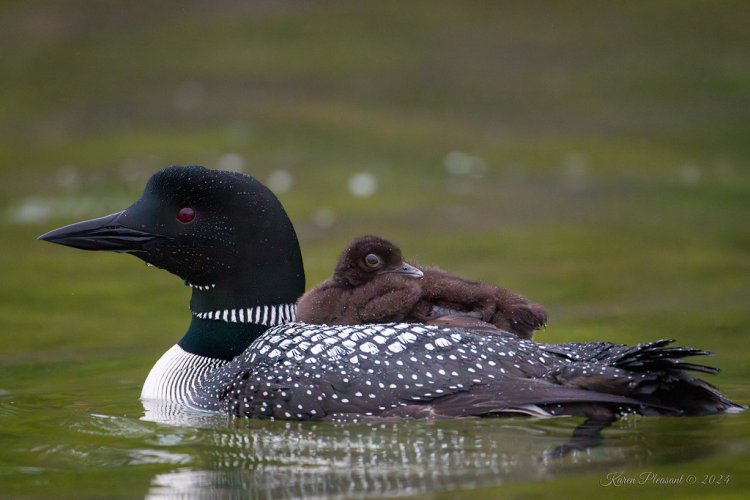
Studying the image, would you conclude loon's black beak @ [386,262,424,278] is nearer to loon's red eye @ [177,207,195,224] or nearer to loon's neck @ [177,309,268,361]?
loon's neck @ [177,309,268,361]

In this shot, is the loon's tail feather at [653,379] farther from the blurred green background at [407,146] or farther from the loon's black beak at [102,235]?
the loon's black beak at [102,235]

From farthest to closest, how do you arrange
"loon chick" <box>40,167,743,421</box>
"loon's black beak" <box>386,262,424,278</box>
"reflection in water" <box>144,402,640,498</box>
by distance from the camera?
"loon's black beak" <box>386,262,424,278</box> < "loon chick" <box>40,167,743,421</box> < "reflection in water" <box>144,402,640,498</box>

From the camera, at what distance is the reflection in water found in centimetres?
442

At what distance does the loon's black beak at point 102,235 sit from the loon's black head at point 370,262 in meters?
0.81

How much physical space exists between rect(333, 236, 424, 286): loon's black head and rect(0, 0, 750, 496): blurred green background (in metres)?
1.40

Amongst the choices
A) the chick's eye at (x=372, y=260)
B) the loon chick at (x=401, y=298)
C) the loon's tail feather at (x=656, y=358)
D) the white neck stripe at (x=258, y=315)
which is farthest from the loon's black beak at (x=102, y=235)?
the loon's tail feather at (x=656, y=358)

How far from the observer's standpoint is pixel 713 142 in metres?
14.1

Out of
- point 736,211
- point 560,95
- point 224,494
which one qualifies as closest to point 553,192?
point 736,211

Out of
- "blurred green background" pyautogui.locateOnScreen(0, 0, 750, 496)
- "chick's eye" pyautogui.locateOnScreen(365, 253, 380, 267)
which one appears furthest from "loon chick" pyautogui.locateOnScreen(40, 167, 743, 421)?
"blurred green background" pyautogui.locateOnScreen(0, 0, 750, 496)

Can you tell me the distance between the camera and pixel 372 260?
5941 mm

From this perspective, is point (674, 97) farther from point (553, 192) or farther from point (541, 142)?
point (553, 192)

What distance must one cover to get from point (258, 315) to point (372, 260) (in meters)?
0.54

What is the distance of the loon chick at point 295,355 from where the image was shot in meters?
5.11

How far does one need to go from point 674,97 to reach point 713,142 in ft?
4.78
